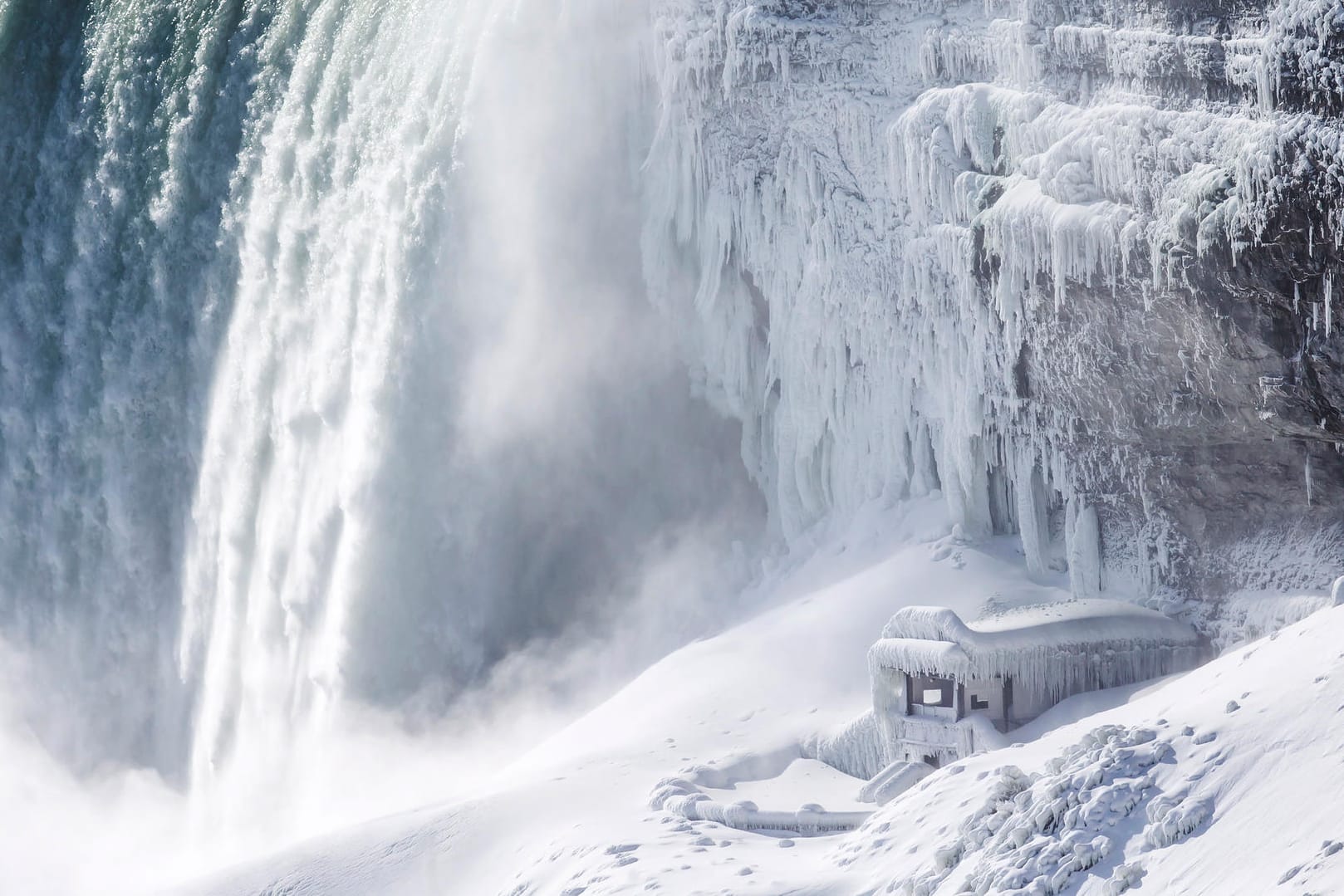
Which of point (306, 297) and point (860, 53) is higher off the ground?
point (860, 53)

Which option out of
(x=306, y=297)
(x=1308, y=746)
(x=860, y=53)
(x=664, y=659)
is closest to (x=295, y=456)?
(x=306, y=297)

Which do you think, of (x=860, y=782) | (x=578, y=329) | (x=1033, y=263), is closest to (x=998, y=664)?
(x=860, y=782)

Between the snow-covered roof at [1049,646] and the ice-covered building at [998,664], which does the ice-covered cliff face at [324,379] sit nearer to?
the ice-covered building at [998,664]

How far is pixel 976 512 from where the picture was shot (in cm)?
2123

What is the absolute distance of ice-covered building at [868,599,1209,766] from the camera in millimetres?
18250

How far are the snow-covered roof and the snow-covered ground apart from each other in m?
0.34

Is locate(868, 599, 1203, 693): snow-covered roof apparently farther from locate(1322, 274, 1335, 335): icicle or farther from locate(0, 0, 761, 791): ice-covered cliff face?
locate(0, 0, 761, 791): ice-covered cliff face

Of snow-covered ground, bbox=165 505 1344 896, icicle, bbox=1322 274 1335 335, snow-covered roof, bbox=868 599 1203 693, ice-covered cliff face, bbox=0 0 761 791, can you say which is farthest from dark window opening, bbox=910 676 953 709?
ice-covered cliff face, bbox=0 0 761 791

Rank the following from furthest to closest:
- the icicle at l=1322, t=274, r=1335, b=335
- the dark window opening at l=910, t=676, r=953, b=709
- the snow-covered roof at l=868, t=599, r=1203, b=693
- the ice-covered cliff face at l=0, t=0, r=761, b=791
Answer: the ice-covered cliff face at l=0, t=0, r=761, b=791, the dark window opening at l=910, t=676, r=953, b=709, the snow-covered roof at l=868, t=599, r=1203, b=693, the icicle at l=1322, t=274, r=1335, b=335

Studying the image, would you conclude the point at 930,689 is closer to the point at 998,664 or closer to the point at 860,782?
the point at 860,782

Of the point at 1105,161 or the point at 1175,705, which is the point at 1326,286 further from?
the point at 1175,705

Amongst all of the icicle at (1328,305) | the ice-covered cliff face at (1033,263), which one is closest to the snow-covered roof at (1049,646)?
the ice-covered cliff face at (1033,263)

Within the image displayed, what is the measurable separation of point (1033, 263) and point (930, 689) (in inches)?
173

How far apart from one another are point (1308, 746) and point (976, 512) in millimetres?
8091
